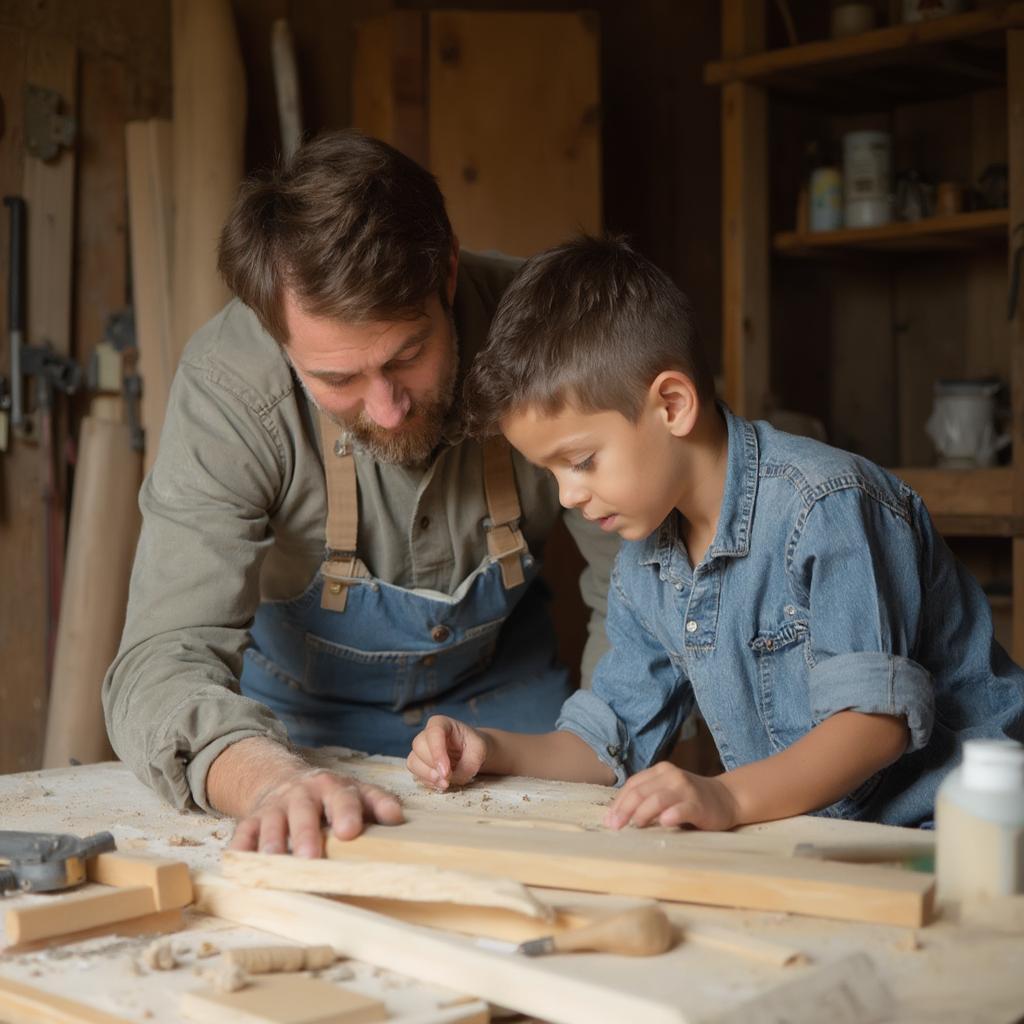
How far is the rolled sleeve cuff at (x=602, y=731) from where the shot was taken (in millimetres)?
1866

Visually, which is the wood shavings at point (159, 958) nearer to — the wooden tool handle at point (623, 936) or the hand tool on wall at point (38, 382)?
the wooden tool handle at point (623, 936)

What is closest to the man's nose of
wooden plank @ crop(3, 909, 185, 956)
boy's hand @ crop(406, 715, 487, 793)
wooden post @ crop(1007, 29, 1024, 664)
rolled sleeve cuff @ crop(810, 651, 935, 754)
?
boy's hand @ crop(406, 715, 487, 793)

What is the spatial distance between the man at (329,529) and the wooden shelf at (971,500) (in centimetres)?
126

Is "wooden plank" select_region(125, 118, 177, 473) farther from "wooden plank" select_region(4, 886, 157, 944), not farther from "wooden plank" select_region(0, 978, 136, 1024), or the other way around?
"wooden plank" select_region(0, 978, 136, 1024)

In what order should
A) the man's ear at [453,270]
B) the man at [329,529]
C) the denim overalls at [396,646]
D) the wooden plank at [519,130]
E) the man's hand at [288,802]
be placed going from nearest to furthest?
the man's hand at [288,802] < the man at [329,529] < the man's ear at [453,270] < the denim overalls at [396,646] < the wooden plank at [519,130]

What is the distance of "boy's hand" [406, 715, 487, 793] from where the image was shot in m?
1.70

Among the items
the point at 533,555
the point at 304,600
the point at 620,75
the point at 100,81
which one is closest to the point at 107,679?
the point at 304,600

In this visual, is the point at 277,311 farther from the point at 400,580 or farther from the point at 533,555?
the point at 533,555

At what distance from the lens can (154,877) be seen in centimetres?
123

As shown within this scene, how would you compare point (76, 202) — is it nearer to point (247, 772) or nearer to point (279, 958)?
point (247, 772)

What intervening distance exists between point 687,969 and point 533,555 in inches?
51.8

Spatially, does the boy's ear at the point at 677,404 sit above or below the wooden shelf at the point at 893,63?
below

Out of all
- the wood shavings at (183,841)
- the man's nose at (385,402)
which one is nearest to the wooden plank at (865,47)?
the man's nose at (385,402)

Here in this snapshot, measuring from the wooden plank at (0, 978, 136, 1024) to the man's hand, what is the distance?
0.32 m
